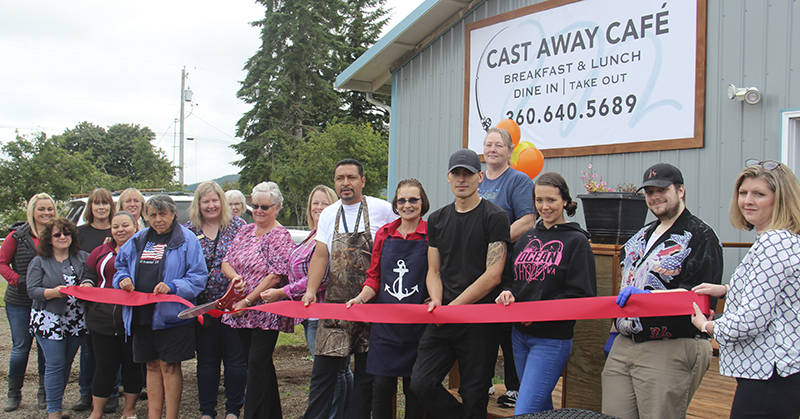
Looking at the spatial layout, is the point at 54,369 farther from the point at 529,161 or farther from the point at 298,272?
the point at 529,161

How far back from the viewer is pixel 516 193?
4.54 meters

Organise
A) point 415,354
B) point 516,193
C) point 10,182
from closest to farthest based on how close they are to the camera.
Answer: point 415,354, point 516,193, point 10,182

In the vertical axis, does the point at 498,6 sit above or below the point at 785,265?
above

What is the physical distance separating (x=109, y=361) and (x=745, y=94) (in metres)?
6.98

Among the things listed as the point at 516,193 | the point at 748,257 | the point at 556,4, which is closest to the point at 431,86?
the point at 556,4

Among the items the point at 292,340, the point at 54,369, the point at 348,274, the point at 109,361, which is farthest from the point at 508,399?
the point at 292,340

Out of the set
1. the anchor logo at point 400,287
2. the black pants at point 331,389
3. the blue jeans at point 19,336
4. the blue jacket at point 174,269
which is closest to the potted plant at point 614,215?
the anchor logo at point 400,287

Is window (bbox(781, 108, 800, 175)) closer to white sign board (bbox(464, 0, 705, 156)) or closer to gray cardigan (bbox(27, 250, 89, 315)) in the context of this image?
white sign board (bbox(464, 0, 705, 156))

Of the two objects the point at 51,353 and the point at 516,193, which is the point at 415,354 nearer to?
the point at 516,193

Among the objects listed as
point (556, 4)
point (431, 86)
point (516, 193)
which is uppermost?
point (556, 4)

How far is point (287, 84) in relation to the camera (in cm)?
3816

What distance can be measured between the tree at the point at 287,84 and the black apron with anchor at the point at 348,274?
33.4 metres

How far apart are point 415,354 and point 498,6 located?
678 cm

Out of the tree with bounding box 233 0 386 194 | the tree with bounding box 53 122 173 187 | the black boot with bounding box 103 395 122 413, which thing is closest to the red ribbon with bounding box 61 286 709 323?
the black boot with bounding box 103 395 122 413
